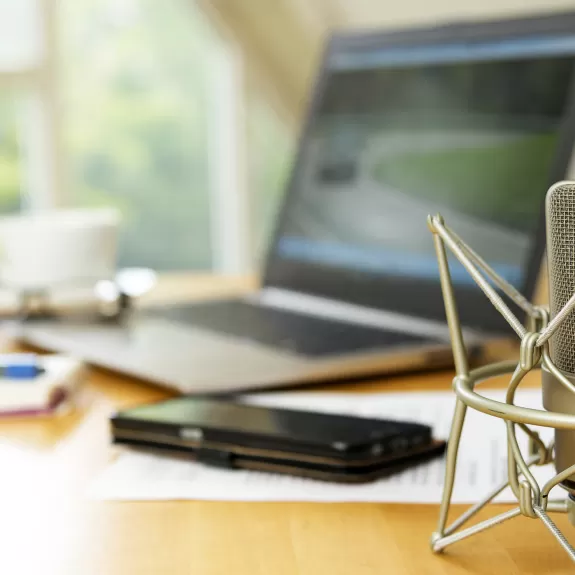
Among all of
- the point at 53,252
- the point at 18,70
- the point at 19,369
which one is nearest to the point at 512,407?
the point at 19,369

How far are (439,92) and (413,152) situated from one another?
69 mm

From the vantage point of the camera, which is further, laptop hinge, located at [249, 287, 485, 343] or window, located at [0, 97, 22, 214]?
window, located at [0, 97, 22, 214]

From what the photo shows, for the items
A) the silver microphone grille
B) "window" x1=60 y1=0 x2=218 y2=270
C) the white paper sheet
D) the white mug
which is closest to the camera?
the silver microphone grille

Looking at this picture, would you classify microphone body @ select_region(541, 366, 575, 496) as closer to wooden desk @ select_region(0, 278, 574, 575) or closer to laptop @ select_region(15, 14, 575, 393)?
wooden desk @ select_region(0, 278, 574, 575)

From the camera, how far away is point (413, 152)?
3.51 ft

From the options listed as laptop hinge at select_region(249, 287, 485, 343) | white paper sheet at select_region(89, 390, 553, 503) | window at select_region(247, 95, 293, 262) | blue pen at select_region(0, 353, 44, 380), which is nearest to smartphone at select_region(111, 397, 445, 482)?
white paper sheet at select_region(89, 390, 553, 503)

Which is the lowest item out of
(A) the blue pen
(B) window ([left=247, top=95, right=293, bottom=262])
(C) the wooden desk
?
(B) window ([left=247, top=95, right=293, bottom=262])

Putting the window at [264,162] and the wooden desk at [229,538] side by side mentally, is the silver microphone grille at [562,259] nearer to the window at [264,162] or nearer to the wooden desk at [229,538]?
the wooden desk at [229,538]

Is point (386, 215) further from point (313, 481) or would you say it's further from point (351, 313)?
point (313, 481)

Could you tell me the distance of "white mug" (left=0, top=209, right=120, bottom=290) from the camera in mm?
1091

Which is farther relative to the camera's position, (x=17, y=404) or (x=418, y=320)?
(x=418, y=320)

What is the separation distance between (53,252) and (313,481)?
1.88 feet

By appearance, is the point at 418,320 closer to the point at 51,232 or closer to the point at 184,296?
the point at 51,232

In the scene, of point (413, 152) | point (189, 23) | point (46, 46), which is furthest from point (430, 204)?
point (189, 23)
